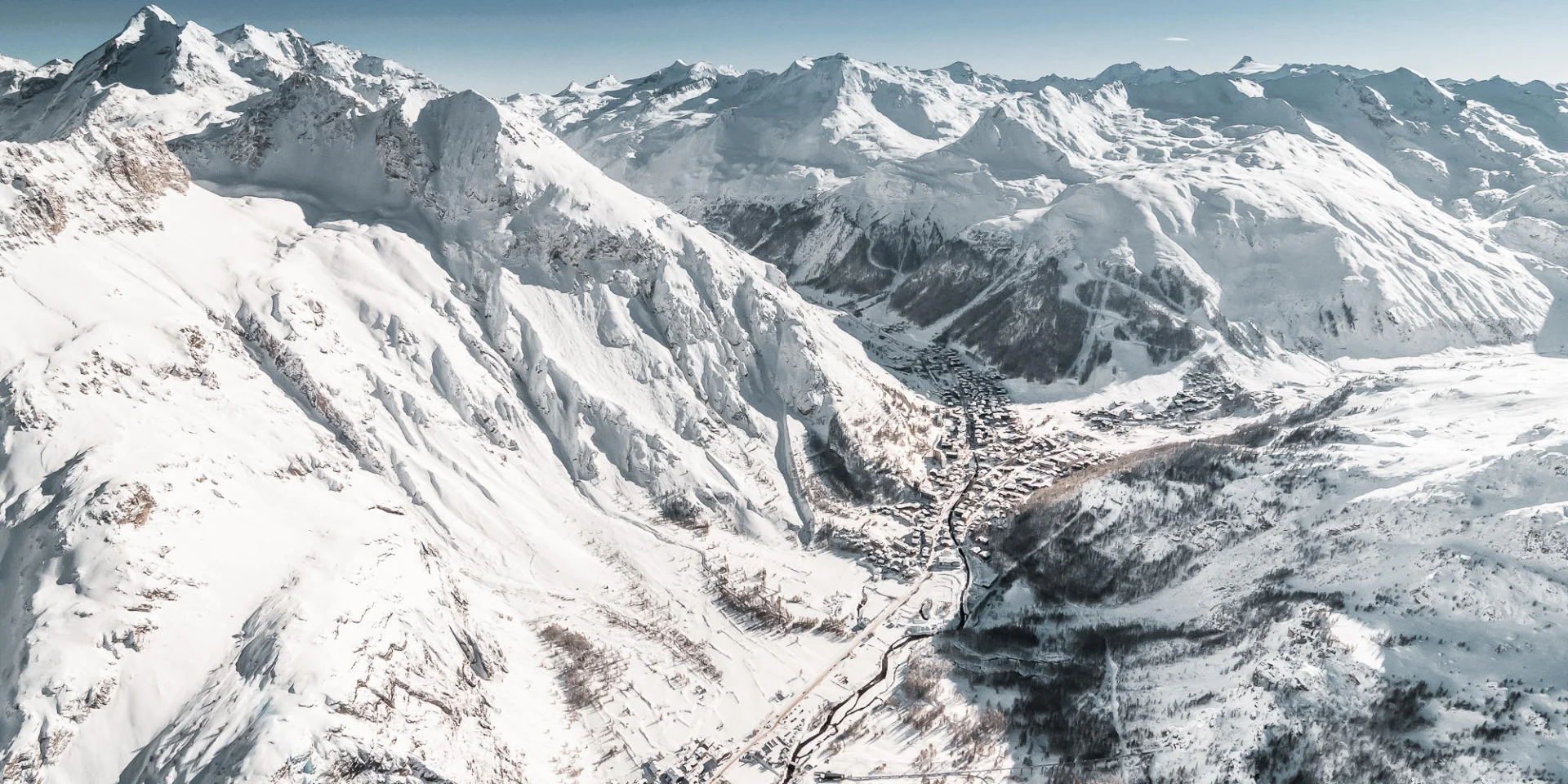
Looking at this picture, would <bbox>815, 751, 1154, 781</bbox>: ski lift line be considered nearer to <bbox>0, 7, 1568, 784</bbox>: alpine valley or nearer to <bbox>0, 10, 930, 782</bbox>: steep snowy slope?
<bbox>0, 7, 1568, 784</bbox>: alpine valley

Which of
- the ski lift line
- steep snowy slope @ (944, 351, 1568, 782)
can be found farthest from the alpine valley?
the ski lift line

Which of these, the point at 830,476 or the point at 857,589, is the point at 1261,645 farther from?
the point at 830,476

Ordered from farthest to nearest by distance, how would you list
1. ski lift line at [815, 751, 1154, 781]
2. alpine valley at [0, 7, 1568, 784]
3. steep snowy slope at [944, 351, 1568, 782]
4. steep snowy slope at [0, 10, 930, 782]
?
1. ski lift line at [815, 751, 1154, 781]
2. steep snowy slope at [944, 351, 1568, 782]
3. alpine valley at [0, 7, 1568, 784]
4. steep snowy slope at [0, 10, 930, 782]

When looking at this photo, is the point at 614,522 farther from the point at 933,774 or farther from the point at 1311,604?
the point at 1311,604

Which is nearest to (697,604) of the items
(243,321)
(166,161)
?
(243,321)

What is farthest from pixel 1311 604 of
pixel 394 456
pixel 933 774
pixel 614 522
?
pixel 394 456

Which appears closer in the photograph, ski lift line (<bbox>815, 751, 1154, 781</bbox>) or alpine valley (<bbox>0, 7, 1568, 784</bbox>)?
alpine valley (<bbox>0, 7, 1568, 784</bbox>)

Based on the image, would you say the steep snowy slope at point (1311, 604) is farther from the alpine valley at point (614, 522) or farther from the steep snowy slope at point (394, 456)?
the steep snowy slope at point (394, 456)
